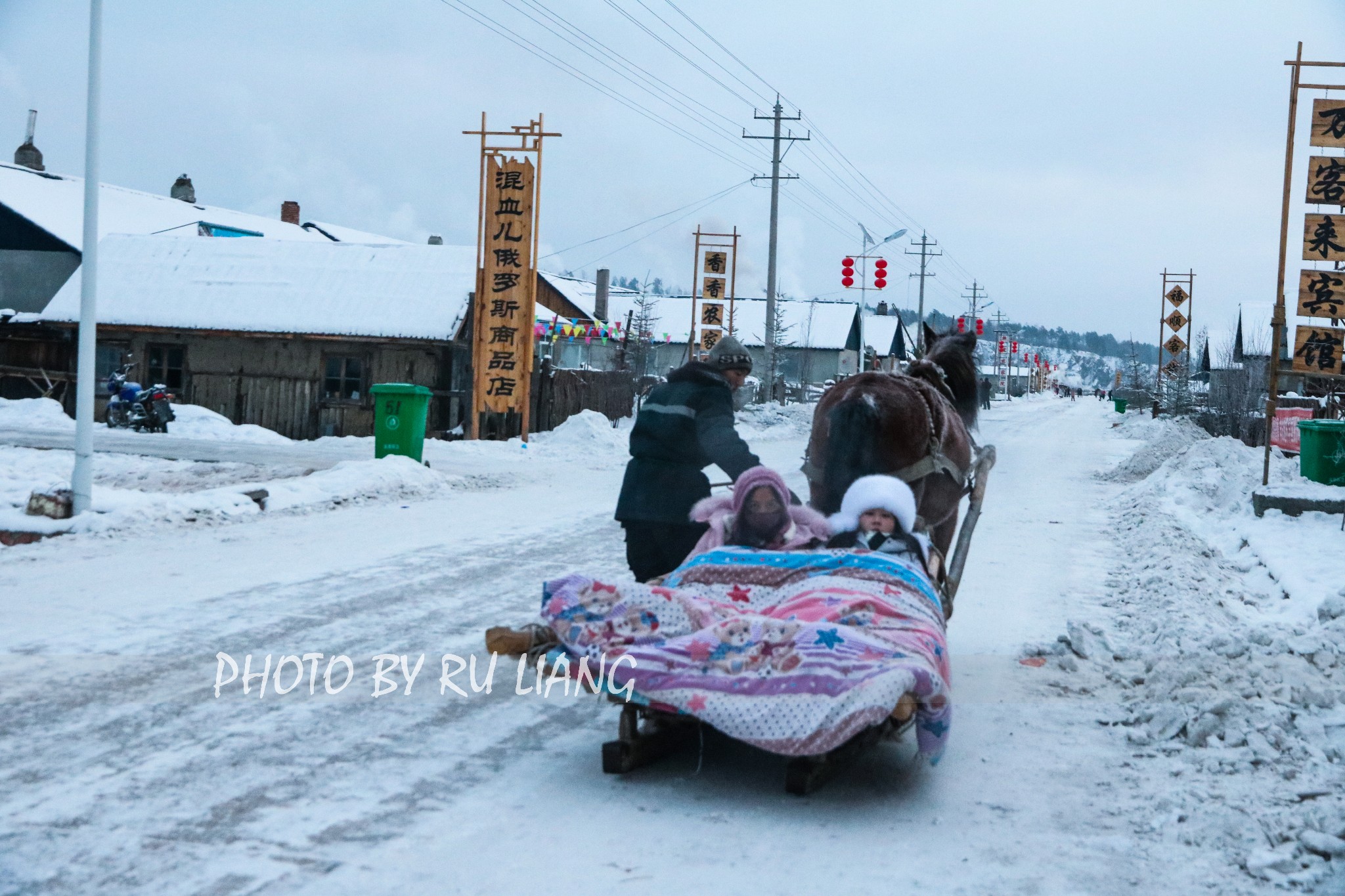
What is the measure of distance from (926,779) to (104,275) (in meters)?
28.7

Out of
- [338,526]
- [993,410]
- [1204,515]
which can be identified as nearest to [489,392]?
[338,526]

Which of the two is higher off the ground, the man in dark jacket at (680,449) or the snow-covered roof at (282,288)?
the snow-covered roof at (282,288)

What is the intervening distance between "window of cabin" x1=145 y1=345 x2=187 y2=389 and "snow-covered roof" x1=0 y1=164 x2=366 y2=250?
5419mm

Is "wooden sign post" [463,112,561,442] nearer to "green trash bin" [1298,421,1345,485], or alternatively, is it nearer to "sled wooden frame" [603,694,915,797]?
"green trash bin" [1298,421,1345,485]

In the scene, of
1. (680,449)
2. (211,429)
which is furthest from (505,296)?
(680,449)

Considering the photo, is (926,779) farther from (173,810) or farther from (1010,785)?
(173,810)

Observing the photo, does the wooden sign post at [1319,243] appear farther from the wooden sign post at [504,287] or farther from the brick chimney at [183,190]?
the brick chimney at [183,190]

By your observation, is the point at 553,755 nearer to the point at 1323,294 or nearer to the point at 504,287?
the point at 1323,294

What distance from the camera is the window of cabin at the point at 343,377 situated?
1038 inches

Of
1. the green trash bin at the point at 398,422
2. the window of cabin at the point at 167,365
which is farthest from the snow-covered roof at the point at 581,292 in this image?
the green trash bin at the point at 398,422

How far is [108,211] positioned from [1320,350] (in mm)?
34643

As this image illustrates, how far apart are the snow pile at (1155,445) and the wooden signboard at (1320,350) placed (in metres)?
5.59

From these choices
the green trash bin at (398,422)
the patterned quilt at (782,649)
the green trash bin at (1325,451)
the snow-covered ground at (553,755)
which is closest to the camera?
the snow-covered ground at (553,755)

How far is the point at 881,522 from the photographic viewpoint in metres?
5.45
